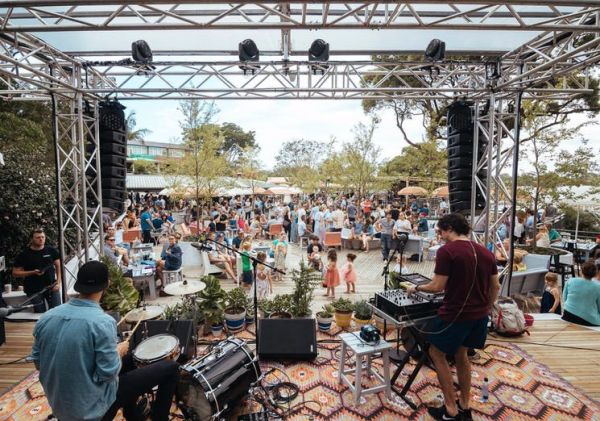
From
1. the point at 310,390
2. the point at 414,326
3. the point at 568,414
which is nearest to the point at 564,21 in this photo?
the point at 414,326

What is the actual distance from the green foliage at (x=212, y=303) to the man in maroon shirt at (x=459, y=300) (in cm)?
296

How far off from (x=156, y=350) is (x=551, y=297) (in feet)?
20.2

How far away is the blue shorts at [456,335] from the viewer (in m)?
2.94

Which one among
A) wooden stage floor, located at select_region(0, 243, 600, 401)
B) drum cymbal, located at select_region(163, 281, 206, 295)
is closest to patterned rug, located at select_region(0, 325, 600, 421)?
wooden stage floor, located at select_region(0, 243, 600, 401)

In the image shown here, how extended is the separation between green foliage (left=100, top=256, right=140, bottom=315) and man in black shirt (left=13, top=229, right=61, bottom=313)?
0.97 meters

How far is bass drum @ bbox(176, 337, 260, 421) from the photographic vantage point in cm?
274

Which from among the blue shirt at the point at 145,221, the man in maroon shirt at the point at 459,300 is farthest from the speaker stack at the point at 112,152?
the man in maroon shirt at the point at 459,300

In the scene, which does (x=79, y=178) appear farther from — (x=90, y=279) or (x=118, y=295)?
(x=90, y=279)

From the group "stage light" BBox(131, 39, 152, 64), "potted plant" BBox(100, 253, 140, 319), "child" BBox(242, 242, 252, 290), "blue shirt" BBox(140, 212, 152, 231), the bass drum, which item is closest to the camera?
the bass drum

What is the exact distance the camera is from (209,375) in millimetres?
2801

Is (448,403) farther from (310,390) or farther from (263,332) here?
(263,332)

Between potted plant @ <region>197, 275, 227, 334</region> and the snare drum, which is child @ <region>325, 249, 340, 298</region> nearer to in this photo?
potted plant @ <region>197, 275, 227, 334</region>

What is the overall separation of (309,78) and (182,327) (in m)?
4.39

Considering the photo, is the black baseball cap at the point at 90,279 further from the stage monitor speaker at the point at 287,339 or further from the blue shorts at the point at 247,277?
the blue shorts at the point at 247,277
